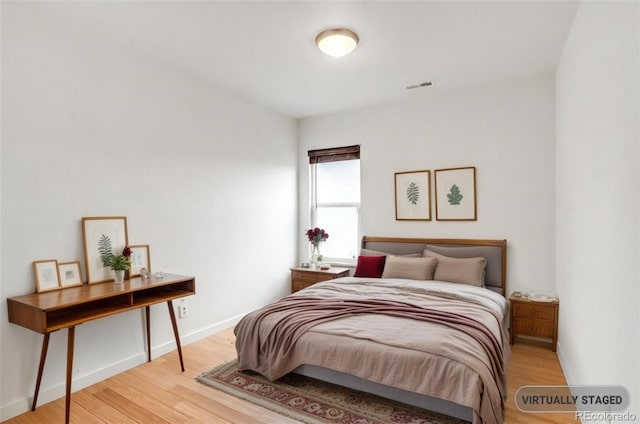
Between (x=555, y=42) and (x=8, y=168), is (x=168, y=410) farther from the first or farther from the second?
(x=555, y=42)

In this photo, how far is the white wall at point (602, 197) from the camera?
1.32 m

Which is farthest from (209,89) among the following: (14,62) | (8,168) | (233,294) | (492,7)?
(492,7)

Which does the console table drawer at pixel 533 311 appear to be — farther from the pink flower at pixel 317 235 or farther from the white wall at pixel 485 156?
the pink flower at pixel 317 235

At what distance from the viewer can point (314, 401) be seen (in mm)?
2367

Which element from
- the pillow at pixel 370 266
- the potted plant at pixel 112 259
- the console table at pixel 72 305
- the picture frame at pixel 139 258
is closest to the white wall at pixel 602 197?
the pillow at pixel 370 266

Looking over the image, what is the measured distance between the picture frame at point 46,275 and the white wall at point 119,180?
0.05 m

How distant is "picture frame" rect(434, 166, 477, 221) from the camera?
154 inches

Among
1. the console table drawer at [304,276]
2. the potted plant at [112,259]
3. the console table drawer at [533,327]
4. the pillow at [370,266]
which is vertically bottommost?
the console table drawer at [533,327]

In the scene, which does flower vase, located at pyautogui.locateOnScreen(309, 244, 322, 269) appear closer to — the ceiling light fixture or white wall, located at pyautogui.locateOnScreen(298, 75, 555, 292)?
white wall, located at pyautogui.locateOnScreen(298, 75, 555, 292)

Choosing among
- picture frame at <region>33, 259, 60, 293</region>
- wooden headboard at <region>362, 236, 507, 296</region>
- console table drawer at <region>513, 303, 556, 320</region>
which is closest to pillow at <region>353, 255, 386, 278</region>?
wooden headboard at <region>362, 236, 507, 296</region>

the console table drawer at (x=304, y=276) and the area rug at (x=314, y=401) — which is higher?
the console table drawer at (x=304, y=276)

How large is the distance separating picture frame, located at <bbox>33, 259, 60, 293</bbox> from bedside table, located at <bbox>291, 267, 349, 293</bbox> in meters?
2.75

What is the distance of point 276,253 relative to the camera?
4750 mm

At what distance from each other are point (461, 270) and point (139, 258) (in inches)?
123
